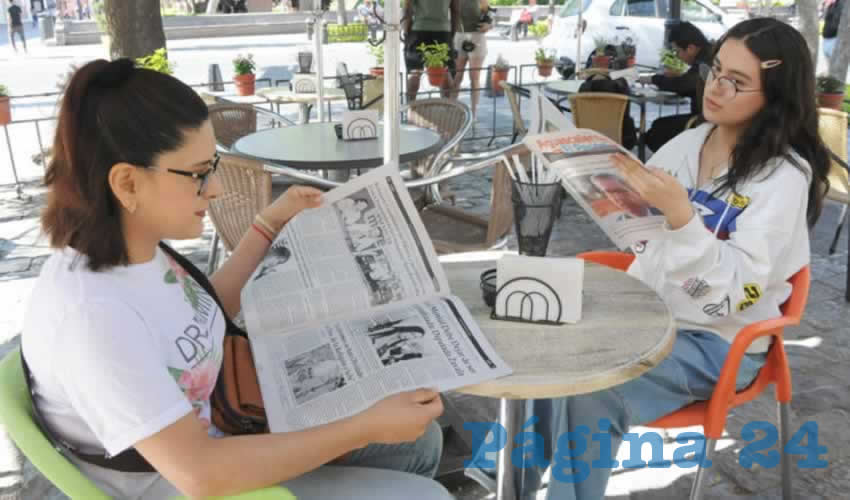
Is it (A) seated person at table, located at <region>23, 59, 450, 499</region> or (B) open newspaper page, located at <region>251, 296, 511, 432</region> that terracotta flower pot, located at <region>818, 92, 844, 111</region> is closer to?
Result: (B) open newspaper page, located at <region>251, 296, 511, 432</region>

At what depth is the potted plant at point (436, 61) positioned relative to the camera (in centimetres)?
673

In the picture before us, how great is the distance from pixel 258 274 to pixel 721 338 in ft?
3.49

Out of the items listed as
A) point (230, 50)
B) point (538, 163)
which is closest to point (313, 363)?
point (538, 163)

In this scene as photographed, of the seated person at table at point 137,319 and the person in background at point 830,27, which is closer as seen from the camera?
the seated person at table at point 137,319

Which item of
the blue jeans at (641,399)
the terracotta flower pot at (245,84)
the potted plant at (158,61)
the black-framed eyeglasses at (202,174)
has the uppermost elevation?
the potted plant at (158,61)

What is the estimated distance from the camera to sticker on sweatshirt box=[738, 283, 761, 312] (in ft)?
5.19

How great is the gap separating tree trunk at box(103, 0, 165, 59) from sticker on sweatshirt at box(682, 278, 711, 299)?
551cm

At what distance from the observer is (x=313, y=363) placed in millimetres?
1273

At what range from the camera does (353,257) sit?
147cm

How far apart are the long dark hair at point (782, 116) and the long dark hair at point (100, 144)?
1289mm

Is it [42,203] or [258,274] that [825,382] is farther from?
[42,203]

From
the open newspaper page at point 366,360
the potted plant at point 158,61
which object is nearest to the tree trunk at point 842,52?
the potted plant at point 158,61

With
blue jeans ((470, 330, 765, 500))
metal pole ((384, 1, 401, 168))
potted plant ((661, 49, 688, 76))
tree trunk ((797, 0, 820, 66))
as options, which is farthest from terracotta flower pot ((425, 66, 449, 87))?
blue jeans ((470, 330, 765, 500))

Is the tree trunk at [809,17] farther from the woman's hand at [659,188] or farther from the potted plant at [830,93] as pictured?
the woman's hand at [659,188]
